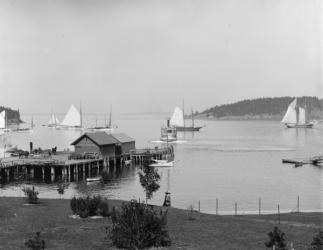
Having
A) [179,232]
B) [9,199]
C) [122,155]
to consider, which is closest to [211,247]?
[179,232]

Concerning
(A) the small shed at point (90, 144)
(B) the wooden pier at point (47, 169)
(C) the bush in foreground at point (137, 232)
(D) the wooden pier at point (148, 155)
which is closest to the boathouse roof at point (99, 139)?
(A) the small shed at point (90, 144)

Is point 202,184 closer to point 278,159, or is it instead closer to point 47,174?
point 47,174

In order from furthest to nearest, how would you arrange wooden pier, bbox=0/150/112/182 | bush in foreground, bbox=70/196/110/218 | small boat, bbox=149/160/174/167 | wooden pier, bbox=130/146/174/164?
wooden pier, bbox=130/146/174/164 < small boat, bbox=149/160/174/167 < wooden pier, bbox=0/150/112/182 < bush in foreground, bbox=70/196/110/218

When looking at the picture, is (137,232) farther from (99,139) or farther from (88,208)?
(99,139)

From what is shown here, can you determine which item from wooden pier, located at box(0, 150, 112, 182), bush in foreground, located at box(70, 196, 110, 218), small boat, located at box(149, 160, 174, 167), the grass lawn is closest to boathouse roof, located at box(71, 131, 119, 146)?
wooden pier, located at box(0, 150, 112, 182)

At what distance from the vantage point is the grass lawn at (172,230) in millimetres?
22609

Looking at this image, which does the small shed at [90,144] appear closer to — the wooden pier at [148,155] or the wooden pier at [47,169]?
the wooden pier at [47,169]

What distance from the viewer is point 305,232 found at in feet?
86.4

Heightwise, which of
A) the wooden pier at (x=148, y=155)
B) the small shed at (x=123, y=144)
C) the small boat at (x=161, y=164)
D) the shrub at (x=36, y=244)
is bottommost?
the small boat at (x=161, y=164)

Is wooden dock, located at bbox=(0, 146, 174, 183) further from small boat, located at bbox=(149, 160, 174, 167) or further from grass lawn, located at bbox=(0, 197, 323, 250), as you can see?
grass lawn, located at bbox=(0, 197, 323, 250)

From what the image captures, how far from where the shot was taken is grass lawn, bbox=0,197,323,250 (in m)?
22.6

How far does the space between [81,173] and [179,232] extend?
52314 mm

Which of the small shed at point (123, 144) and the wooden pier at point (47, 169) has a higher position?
the small shed at point (123, 144)

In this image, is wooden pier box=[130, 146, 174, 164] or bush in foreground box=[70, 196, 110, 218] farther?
wooden pier box=[130, 146, 174, 164]
